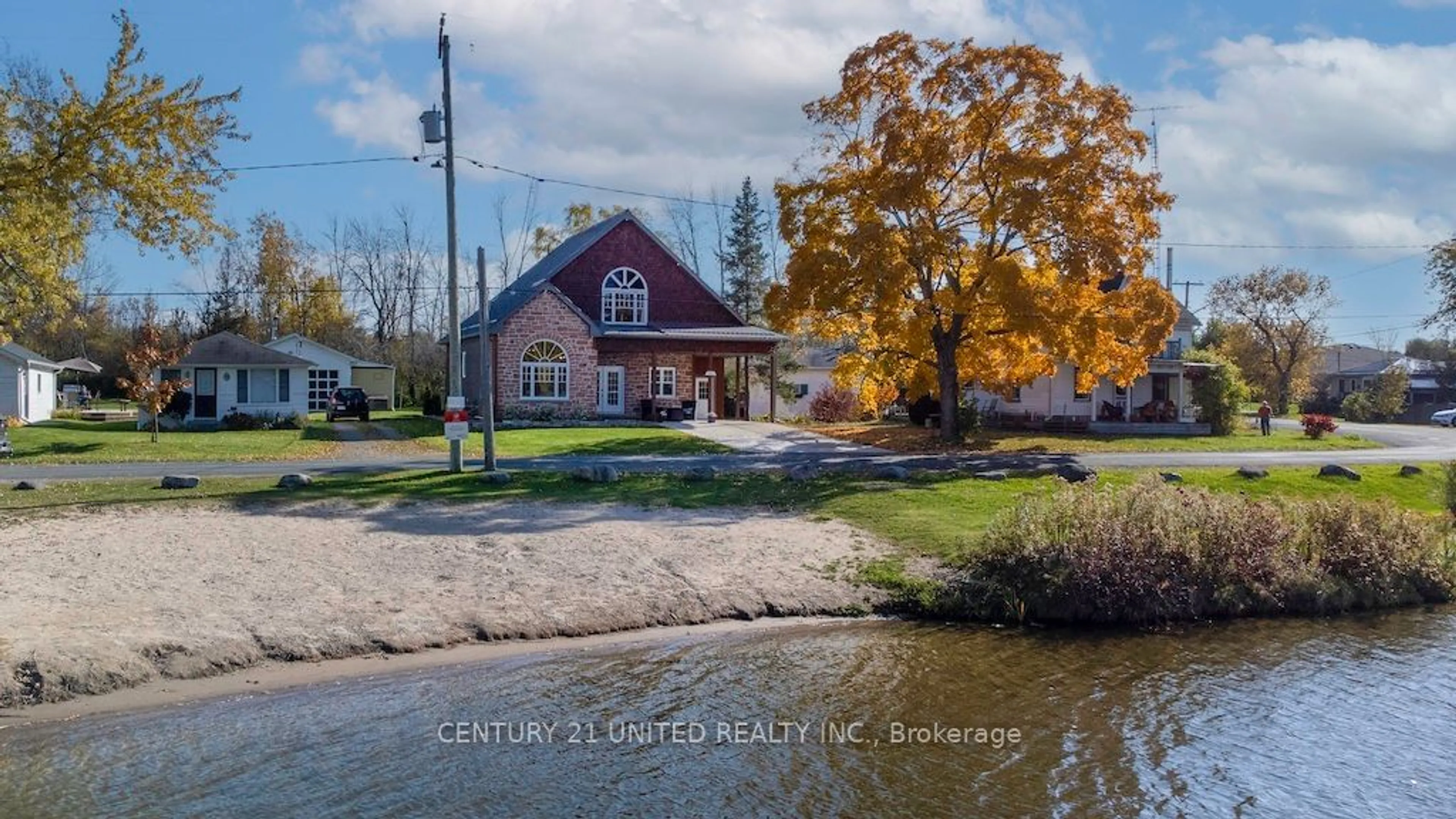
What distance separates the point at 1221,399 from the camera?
147 ft

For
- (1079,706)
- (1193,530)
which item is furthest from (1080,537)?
(1079,706)

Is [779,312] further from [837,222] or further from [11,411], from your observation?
[11,411]

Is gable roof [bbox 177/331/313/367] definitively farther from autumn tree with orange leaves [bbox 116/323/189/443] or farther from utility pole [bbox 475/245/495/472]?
utility pole [bbox 475/245/495/472]

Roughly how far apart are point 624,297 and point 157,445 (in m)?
20.3

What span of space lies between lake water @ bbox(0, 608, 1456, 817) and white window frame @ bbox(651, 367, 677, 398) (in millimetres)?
32520

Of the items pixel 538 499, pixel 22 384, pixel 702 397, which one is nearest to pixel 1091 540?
pixel 538 499

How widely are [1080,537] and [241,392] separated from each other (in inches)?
1432

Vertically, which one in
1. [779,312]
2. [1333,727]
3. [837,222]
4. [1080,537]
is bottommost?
[1333,727]

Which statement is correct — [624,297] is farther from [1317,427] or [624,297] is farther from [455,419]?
[1317,427]

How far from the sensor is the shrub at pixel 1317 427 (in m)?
43.4

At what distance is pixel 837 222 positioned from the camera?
31.4 m

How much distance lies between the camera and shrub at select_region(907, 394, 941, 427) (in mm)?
43844

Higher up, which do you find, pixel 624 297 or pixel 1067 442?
pixel 624 297

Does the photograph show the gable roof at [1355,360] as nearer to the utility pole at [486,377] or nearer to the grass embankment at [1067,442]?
the grass embankment at [1067,442]
